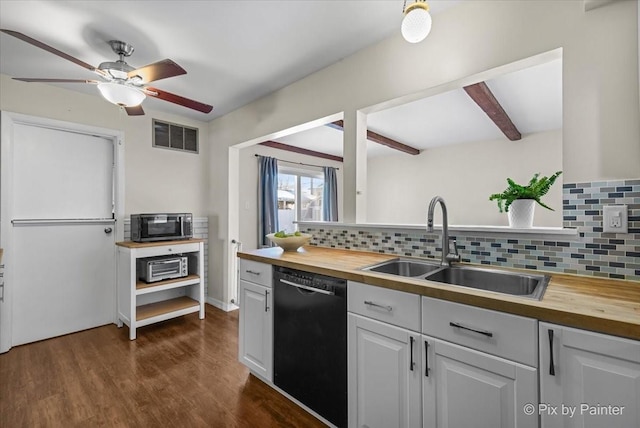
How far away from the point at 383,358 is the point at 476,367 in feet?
1.28

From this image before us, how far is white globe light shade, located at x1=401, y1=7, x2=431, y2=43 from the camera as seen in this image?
3.85ft

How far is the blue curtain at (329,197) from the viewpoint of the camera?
18.3 ft

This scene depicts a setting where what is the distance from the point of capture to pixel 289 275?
1726 millimetres

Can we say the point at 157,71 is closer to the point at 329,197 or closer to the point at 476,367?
the point at 476,367

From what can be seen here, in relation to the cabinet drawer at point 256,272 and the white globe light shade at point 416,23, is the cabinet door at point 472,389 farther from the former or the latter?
the white globe light shade at point 416,23

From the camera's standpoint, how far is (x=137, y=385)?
198cm

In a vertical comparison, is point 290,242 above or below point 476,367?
above

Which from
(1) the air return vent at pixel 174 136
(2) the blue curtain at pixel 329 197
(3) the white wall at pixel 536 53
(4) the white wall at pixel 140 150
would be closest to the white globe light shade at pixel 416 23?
(3) the white wall at pixel 536 53

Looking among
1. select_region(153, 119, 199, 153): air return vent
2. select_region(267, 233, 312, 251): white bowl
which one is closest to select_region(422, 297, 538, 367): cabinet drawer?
select_region(267, 233, 312, 251): white bowl

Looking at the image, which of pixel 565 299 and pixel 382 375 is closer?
pixel 565 299

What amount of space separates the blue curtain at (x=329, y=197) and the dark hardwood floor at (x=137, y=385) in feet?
10.5

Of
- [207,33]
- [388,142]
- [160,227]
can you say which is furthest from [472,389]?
[388,142]

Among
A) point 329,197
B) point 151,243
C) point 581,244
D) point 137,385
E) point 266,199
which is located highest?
point 329,197

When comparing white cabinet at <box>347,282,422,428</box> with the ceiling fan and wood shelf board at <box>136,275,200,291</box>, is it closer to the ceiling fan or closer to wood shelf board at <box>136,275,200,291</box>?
the ceiling fan
